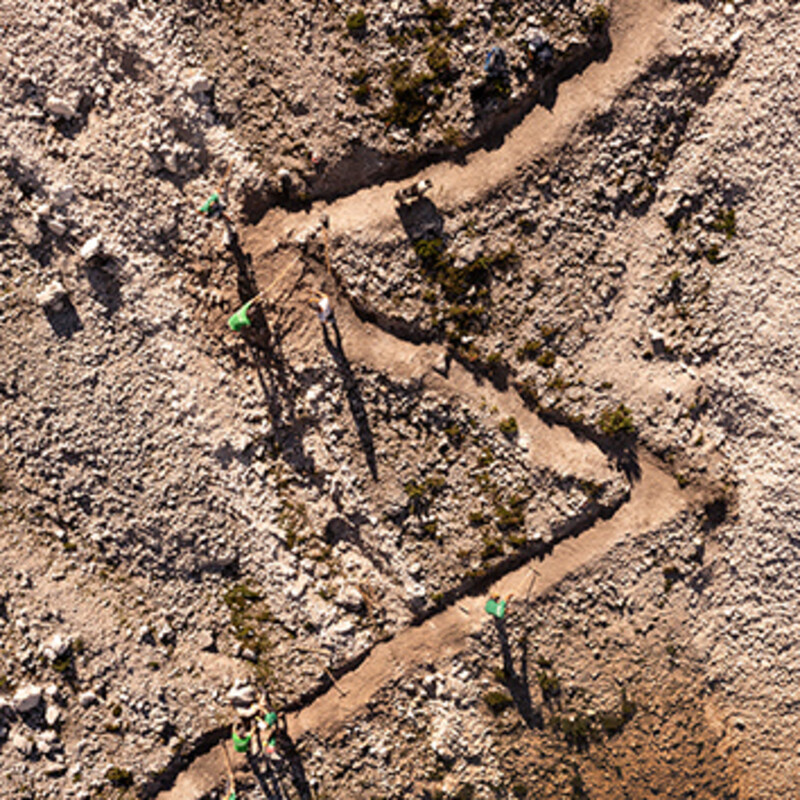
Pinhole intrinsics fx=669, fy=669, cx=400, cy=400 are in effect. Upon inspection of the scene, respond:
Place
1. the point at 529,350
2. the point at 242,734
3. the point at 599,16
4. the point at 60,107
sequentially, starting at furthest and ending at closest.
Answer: the point at 242,734 → the point at 529,350 → the point at 60,107 → the point at 599,16

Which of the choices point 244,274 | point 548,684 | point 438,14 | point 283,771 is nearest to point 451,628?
point 548,684

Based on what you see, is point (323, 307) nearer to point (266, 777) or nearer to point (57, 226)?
point (57, 226)

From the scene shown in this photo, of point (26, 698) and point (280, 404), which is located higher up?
point (280, 404)

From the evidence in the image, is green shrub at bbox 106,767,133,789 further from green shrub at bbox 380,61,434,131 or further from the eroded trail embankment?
green shrub at bbox 380,61,434,131

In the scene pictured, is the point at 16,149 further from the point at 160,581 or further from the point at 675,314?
the point at 675,314

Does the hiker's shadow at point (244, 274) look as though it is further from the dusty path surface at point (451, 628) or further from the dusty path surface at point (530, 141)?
the dusty path surface at point (451, 628)

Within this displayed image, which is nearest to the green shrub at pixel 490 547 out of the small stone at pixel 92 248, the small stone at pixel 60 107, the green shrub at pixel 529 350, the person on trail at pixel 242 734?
the green shrub at pixel 529 350

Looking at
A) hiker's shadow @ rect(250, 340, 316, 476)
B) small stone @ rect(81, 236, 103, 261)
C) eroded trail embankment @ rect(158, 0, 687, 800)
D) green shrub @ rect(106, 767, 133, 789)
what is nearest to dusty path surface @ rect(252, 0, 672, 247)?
eroded trail embankment @ rect(158, 0, 687, 800)
